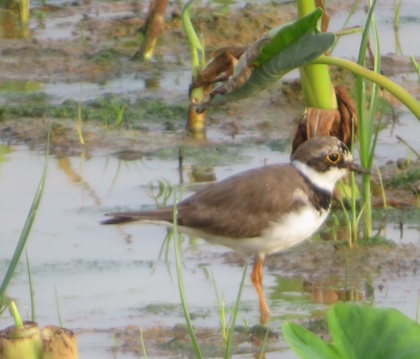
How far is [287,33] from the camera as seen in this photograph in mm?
5422

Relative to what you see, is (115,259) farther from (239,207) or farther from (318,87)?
(318,87)

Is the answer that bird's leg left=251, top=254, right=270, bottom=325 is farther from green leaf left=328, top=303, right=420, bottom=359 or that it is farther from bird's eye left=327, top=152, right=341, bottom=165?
green leaf left=328, top=303, right=420, bottom=359

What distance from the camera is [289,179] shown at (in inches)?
241

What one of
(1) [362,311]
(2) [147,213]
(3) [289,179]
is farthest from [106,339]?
(1) [362,311]

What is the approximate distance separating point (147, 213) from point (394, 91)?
1.35 metres

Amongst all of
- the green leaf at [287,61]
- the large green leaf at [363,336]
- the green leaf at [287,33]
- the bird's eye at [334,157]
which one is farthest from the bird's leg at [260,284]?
the large green leaf at [363,336]

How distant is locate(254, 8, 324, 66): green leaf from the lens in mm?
5348

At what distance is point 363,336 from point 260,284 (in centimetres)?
258

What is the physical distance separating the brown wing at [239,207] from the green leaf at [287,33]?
67 centimetres

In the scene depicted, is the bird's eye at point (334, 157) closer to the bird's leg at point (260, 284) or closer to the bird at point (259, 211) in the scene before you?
the bird at point (259, 211)

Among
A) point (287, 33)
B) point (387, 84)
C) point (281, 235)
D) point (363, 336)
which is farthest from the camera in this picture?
point (281, 235)

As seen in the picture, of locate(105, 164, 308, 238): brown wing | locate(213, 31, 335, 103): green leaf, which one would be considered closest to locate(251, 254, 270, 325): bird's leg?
locate(105, 164, 308, 238): brown wing

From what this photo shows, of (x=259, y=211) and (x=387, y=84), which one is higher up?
(x=387, y=84)

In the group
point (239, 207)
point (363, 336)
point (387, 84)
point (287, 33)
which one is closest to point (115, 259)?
point (239, 207)
